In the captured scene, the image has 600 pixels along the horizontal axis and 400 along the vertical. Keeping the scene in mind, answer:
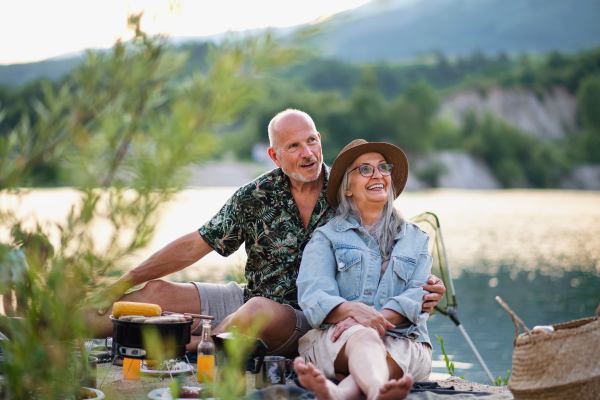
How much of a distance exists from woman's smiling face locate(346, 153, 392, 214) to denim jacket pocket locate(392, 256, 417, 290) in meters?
0.38

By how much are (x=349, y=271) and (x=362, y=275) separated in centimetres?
8

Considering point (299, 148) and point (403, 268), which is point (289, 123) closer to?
point (299, 148)

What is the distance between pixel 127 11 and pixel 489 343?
8340mm

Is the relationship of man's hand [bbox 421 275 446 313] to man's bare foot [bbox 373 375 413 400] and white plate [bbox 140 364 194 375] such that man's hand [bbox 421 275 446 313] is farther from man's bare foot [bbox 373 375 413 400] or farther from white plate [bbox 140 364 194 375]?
white plate [bbox 140 364 194 375]

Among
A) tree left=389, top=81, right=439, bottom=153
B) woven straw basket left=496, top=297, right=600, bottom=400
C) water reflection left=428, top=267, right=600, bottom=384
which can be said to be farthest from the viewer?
tree left=389, top=81, right=439, bottom=153

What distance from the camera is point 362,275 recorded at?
3.48 metres

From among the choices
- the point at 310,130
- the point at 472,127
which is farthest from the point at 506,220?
the point at 472,127

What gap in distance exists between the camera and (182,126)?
1.29m

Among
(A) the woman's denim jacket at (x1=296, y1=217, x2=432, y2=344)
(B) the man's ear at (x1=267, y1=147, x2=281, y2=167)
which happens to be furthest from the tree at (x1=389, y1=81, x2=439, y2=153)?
(A) the woman's denim jacket at (x1=296, y1=217, x2=432, y2=344)

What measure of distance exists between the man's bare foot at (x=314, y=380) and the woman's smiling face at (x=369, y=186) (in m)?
1.27

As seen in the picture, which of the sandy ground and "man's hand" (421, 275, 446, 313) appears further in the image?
"man's hand" (421, 275, 446, 313)

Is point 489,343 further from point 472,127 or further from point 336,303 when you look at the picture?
point 472,127

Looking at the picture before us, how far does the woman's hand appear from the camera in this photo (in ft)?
10.4

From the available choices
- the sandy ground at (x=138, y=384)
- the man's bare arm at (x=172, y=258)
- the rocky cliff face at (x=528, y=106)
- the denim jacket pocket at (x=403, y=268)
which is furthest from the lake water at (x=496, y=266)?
the rocky cliff face at (x=528, y=106)
